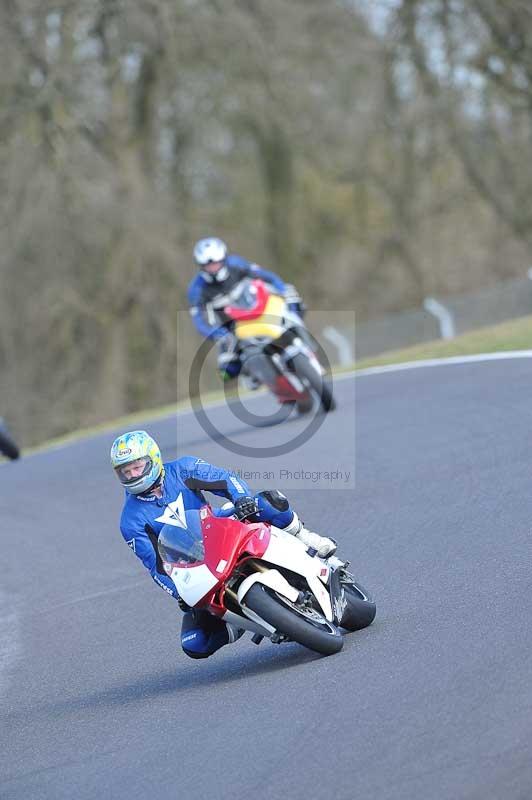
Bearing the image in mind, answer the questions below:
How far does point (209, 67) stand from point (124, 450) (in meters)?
26.1

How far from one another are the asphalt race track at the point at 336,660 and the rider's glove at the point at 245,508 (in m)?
0.74

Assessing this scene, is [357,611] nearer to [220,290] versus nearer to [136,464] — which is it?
[136,464]

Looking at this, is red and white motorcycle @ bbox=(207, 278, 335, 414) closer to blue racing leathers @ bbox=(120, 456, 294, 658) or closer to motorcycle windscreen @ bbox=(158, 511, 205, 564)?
blue racing leathers @ bbox=(120, 456, 294, 658)

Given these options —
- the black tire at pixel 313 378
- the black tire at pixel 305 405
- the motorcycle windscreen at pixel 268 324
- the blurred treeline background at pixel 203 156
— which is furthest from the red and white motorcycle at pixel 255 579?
the blurred treeline background at pixel 203 156

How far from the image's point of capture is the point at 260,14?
1225 inches

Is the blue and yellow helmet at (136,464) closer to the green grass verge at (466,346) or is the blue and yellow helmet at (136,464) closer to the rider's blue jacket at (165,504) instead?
the rider's blue jacket at (165,504)

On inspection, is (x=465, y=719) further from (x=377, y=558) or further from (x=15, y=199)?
(x=15, y=199)

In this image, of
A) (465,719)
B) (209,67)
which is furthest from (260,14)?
(465,719)

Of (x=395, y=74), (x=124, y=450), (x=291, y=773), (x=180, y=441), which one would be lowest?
(x=180, y=441)

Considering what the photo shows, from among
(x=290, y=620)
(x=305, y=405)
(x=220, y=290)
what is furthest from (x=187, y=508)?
(x=220, y=290)

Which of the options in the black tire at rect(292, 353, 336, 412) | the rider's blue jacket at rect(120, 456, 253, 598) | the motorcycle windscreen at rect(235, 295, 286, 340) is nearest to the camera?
the rider's blue jacket at rect(120, 456, 253, 598)

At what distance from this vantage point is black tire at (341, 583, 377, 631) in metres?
7.27

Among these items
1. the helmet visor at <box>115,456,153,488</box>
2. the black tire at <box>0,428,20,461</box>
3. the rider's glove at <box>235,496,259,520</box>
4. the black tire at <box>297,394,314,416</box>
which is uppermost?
the helmet visor at <box>115,456,153,488</box>

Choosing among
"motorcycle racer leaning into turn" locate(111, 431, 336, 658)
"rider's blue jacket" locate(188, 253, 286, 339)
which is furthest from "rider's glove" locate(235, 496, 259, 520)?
"rider's blue jacket" locate(188, 253, 286, 339)
